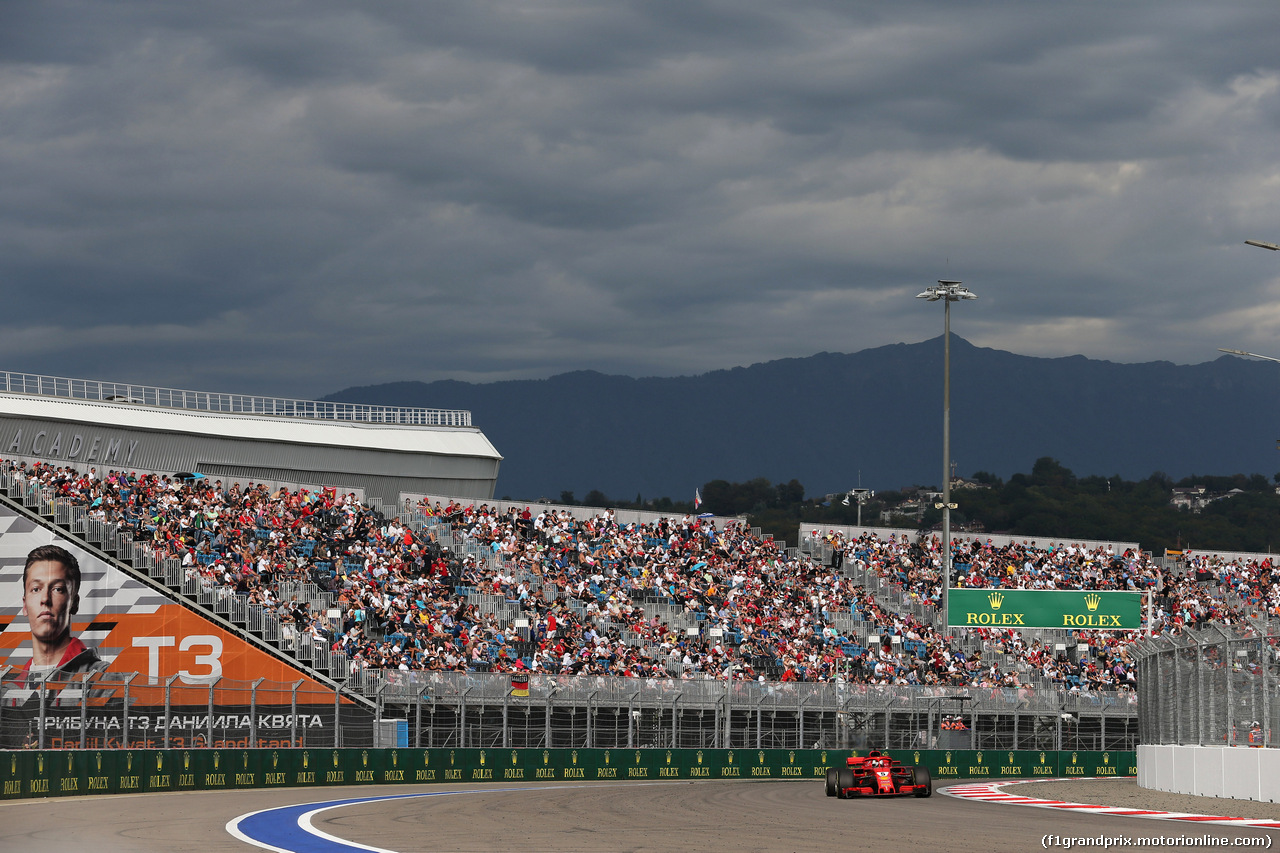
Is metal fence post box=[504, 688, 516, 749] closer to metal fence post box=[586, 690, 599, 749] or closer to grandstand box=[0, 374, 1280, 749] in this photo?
grandstand box=[0, 374, 1280, 749]

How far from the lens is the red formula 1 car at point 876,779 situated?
28031 mm

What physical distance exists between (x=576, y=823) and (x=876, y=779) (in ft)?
30.1

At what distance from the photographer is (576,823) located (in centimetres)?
2061

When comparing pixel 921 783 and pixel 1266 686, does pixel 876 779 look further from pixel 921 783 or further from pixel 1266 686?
pixel 1266 686

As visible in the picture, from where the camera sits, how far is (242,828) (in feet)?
62.7

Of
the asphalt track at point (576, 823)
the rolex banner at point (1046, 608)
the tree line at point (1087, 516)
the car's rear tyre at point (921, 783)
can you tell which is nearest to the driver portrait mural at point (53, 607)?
the asphalt track at point (576, 823)

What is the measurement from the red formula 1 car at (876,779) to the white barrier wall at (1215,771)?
4.50 metres

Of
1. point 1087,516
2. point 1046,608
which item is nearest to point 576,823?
point 1046,608

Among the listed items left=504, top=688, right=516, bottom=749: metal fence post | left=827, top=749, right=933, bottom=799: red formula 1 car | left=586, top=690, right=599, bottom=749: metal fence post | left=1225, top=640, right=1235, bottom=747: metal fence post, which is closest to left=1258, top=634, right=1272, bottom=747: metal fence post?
left=1225, top=640, right=1235, bottom=747: metal fence post

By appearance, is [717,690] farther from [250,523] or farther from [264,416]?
[264,416]

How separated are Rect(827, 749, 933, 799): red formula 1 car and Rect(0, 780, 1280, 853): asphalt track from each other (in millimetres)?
424

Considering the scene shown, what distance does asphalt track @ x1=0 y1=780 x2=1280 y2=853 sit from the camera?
16.8 metres

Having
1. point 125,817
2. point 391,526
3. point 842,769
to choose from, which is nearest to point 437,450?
point 391,526

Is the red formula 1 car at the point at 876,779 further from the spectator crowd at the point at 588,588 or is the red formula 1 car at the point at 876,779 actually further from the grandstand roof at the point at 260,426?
the grandstand roof at the point at 260,426
